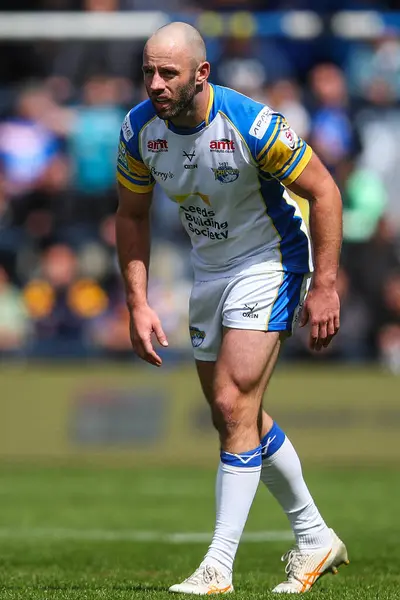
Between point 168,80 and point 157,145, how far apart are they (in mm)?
444

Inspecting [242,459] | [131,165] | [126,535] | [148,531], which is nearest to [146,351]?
[242,459]

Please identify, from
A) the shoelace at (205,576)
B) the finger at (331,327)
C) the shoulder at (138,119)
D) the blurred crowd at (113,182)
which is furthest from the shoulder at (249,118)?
the blurred crowd at (113,182)

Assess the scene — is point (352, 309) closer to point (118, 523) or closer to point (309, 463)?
point (309, 463)

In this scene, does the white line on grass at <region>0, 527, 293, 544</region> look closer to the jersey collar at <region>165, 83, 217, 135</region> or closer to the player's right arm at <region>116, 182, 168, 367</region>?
the player's right arm at <region>116, 182, 168, 367</region>

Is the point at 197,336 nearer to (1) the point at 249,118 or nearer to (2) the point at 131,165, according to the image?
(2) the point at 131,165

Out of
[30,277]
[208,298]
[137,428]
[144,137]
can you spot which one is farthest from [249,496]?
[30,277]

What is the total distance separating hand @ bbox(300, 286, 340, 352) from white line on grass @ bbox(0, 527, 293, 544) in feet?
9.78

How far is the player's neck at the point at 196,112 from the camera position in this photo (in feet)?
19.1

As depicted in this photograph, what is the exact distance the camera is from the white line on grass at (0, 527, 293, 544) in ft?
27.8

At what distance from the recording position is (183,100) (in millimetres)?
5723

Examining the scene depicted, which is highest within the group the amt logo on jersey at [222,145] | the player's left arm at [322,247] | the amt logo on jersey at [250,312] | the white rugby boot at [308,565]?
the amt logo on jersey at [222,145]

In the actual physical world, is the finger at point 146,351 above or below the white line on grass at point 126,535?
above

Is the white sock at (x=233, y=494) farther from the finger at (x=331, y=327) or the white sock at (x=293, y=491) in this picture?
the finger at (x=331, y=327)

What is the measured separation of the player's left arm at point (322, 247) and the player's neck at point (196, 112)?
0.55m
